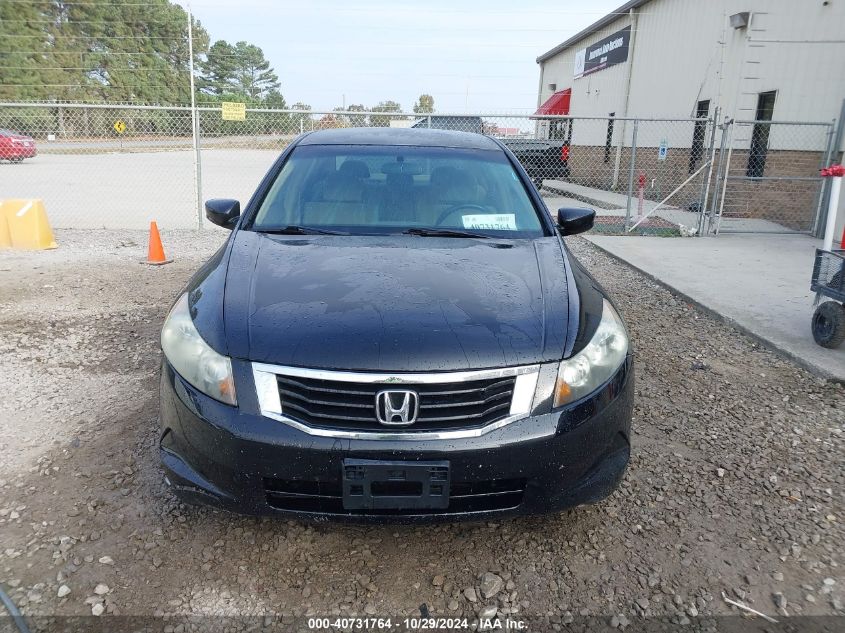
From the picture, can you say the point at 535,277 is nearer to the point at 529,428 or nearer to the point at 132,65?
the point at 529,428

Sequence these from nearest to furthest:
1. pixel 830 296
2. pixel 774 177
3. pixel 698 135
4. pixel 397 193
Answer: pixel 397 193, pixel 830 296, pixel 774 177, pixel 698 135

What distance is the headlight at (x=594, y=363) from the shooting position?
2.17 metres

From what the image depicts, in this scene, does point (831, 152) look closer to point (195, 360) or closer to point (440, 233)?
point (440, 233)

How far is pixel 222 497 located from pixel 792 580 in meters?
→ 2.14

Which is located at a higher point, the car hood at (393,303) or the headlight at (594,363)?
the car hood at (393,303)

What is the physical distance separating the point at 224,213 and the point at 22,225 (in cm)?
642

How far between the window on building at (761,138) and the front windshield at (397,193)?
9.98 m

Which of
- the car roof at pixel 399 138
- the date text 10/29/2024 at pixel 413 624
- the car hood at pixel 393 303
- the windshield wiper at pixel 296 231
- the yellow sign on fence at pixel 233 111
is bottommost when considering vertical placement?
the date text 10/29/2024 at pixel 413 624

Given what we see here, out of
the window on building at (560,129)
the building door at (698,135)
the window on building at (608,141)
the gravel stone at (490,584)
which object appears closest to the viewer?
the gravel stone at (490,584)

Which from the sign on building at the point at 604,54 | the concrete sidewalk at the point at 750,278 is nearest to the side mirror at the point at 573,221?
the concrete sidewalk at the point at 750,278

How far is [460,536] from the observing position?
100 inches

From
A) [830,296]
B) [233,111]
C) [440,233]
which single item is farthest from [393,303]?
[233,111]

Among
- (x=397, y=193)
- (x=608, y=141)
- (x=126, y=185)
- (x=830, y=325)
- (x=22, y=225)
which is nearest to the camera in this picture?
(x=397, y=193)

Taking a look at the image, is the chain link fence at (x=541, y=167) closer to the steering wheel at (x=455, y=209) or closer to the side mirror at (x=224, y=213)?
the side mirror at (x=224, y=213)
